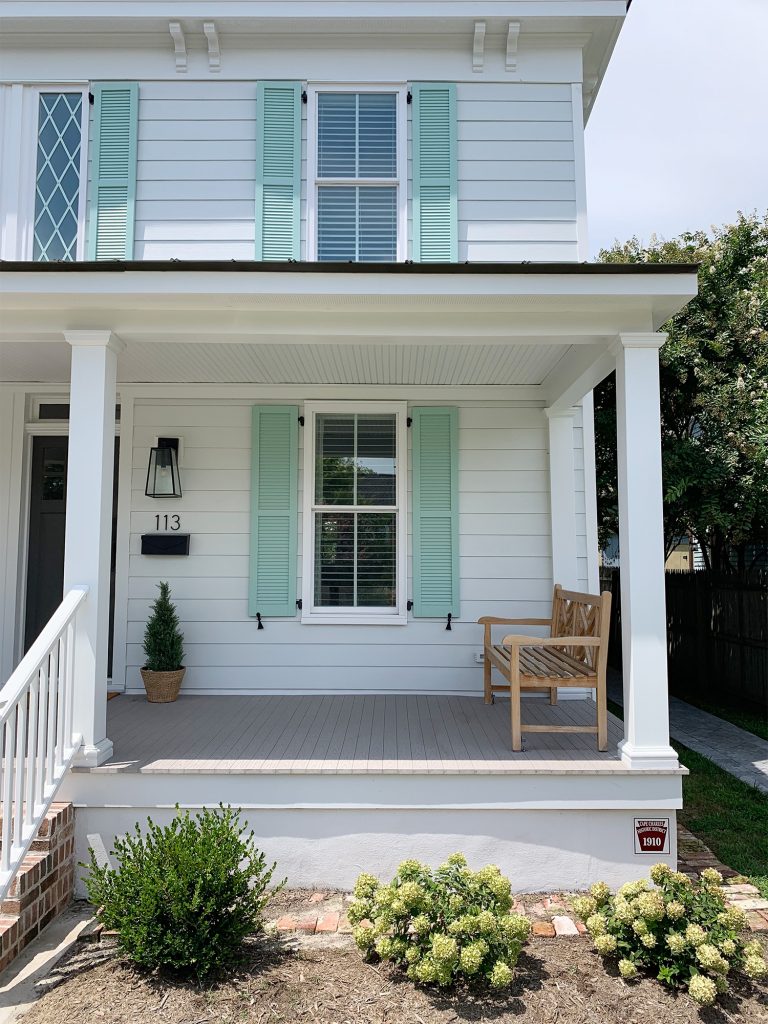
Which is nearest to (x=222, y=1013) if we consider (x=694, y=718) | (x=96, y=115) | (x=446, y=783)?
(x=446, y=783)

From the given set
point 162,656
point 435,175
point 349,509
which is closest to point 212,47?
point 435,175

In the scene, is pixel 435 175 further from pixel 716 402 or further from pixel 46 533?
pixel 46 533

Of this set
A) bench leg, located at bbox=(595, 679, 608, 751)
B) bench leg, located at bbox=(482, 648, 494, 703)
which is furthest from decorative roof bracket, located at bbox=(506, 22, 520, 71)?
bench leg, located at bbox=(595, 679, 608, 751)

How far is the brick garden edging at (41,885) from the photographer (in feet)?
9.02

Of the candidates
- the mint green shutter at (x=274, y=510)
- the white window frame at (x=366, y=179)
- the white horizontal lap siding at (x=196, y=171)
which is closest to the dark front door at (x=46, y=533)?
the mint green shutter at (x=274, y=510)

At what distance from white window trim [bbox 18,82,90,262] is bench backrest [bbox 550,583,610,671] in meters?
4.59

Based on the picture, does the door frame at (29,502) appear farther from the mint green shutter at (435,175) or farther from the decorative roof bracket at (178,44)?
the mint green shutter at (435,175)

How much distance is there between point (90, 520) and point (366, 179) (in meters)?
3.56

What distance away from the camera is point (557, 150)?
528 cm

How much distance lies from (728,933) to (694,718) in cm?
451

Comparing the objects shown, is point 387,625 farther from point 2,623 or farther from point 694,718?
point 694,718

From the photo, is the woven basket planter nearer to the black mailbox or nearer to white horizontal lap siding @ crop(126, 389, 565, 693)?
white horizontal lap siding @ crop(126, 389, 565, 693)

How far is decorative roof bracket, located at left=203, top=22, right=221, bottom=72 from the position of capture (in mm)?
5180

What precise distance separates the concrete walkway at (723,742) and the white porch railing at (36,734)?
4.53m
